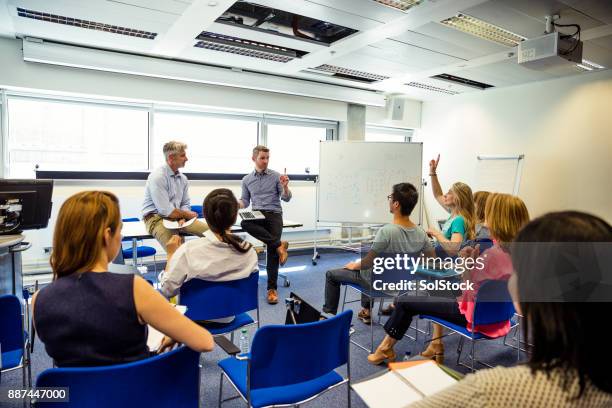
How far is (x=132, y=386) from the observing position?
1.08 m

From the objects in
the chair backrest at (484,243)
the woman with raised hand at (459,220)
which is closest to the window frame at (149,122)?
the woman with raised hand at (459,220)

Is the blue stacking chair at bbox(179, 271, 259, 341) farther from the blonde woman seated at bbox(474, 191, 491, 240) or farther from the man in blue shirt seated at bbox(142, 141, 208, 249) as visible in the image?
the blonde woman seated at bbox(474, 191, 491, 240)

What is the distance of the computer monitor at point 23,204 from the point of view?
2.58 m

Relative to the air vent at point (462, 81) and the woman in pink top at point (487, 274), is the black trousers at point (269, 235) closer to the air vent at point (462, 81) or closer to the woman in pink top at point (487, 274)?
the woman in pink top at point (487, 274)

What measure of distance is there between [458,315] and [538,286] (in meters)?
1.77

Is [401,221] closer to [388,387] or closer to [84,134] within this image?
[388,387]

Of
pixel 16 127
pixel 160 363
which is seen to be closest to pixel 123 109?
pixel 16 127

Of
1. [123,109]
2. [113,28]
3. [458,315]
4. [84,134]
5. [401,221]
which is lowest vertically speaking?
[458,315]

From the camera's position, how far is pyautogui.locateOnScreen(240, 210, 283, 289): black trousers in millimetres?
4137

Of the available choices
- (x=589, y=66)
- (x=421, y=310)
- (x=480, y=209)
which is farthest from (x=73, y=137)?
(x=589, y=66)

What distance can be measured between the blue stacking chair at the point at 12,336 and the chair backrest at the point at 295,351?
1082 millimetres

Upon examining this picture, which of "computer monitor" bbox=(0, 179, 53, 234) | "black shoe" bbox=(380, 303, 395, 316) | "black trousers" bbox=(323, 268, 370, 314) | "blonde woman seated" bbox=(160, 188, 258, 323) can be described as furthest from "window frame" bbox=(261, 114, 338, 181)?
"blonde woman seated" bbox=(160, 188, 258, 323)

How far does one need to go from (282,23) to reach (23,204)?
275 centimetres

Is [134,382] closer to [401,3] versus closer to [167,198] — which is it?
[167,198]
